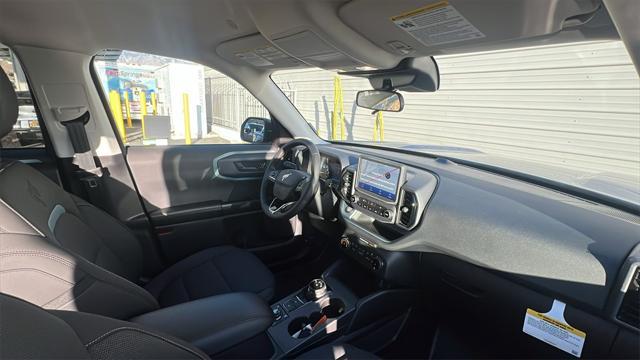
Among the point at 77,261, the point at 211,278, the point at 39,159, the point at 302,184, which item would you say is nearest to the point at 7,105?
the point at 77,261

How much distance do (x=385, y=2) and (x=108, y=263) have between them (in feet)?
5.23

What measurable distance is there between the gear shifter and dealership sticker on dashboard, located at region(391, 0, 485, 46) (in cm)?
138

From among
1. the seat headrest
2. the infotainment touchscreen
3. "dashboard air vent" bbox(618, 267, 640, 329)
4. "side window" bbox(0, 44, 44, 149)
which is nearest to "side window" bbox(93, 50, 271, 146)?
"side window" bbox(0, 44, 44, 149)

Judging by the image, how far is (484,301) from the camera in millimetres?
1462

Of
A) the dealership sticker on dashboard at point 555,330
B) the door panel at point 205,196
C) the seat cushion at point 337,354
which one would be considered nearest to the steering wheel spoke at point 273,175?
the door panel at point 205,196

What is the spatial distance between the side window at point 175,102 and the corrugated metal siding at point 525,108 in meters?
0.53

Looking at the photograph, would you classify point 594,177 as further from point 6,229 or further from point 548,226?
point 6,229

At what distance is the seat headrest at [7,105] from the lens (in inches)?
51.5

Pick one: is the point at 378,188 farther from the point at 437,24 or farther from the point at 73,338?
the point at 73,338

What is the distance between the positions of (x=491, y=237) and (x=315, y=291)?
40.4 inches

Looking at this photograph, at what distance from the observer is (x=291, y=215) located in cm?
200

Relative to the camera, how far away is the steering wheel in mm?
→ 1985

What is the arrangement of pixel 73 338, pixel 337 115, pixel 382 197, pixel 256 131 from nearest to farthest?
pixel 73 338 → pixel 382 197 → pixel 256 131 → pixel 337 115

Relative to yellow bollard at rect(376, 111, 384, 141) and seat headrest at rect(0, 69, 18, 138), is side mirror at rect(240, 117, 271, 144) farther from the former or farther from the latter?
yellow bollard at rect(376, 111, 384, 141)
